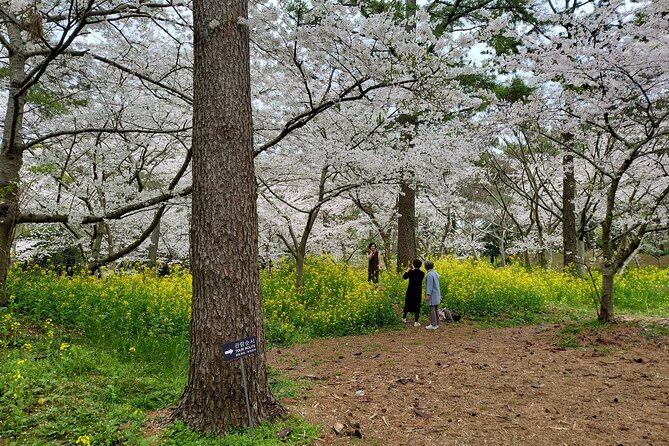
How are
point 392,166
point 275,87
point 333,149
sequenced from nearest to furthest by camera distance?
point 275,87, point 333,149, point 392,166

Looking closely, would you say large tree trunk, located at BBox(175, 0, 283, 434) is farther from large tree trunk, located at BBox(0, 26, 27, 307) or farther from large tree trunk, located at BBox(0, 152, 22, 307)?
large tree trunk, located at BBox(0, 152, 22, 307)

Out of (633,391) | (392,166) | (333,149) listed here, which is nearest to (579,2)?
(392,166)

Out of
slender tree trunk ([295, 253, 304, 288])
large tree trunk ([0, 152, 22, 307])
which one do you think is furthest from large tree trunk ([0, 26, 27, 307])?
slender tree trunk ([295, 253, 304, 288])

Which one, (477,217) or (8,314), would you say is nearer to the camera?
(8,314)

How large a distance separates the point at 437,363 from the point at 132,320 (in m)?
4.25

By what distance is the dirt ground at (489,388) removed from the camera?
313 centimetres

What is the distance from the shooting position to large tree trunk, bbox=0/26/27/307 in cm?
518

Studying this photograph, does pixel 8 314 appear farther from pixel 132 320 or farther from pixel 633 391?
pixel 633 391

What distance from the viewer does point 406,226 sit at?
10070mm

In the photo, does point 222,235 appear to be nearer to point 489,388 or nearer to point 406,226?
point 489,388

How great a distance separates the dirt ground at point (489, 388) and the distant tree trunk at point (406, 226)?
368 cm

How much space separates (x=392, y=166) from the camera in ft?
28.2

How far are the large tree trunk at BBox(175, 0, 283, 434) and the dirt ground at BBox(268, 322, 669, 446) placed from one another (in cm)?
82

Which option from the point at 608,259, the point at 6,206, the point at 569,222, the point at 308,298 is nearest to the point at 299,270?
the point at 308,298
